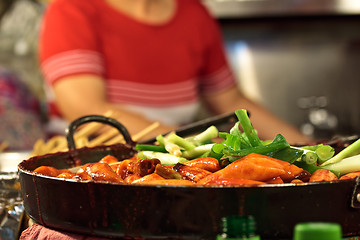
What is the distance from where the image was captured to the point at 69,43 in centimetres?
245

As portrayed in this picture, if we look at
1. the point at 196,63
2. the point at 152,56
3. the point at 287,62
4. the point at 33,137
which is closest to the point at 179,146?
the point at 152,56

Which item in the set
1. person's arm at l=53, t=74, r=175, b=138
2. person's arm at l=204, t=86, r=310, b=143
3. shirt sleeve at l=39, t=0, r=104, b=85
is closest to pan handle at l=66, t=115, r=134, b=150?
person's arm at l=53, t=74, r=175, b=138

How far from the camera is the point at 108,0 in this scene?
259 centimetres

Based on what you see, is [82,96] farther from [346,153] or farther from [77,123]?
[346,153]

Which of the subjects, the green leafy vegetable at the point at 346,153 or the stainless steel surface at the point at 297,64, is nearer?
the green leafy vegetable at the point at 346,153

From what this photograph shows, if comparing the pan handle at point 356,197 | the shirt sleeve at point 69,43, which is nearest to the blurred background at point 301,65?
the shirt sleeve at point 69,43

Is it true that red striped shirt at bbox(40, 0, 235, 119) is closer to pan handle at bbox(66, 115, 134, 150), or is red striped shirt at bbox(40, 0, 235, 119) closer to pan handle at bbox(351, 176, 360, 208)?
pan handle at bbox(66, 115, 134, 150)

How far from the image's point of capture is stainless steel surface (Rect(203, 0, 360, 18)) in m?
3.61

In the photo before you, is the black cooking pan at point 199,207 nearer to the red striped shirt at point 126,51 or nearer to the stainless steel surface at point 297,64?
the red striped shirt at point 126,51

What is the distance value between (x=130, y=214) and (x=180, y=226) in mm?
76

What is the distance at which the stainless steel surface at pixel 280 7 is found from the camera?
3.61m

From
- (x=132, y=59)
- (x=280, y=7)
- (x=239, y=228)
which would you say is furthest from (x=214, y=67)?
(x=239, y=228)

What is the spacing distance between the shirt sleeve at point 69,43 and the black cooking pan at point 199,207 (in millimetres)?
1616

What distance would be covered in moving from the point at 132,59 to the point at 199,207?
186 cm
